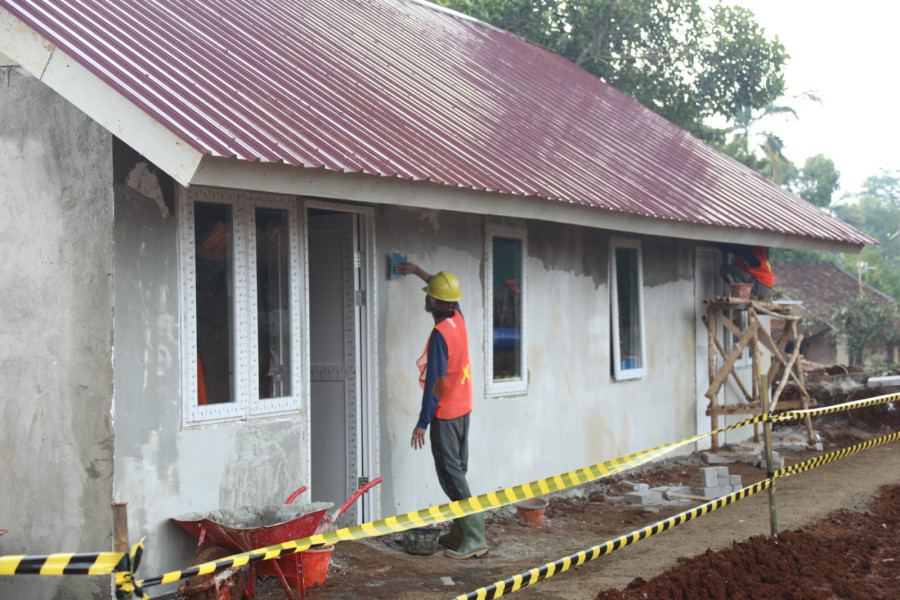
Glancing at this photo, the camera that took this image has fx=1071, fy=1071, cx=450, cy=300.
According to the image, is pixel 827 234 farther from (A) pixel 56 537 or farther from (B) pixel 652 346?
(A) pixel 56 537

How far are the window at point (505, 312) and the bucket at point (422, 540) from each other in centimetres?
186

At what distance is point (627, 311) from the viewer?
1211 cm

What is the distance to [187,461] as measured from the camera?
6.50m

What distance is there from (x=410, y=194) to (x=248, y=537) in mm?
2511

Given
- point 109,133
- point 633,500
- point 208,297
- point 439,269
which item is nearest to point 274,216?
point 208,297

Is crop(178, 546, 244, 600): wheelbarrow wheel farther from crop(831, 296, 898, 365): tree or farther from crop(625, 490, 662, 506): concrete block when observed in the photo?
crop(831, 296, 898, 365): tree

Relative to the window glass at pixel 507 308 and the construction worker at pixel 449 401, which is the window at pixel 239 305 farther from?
the window glass at pixel 507 308

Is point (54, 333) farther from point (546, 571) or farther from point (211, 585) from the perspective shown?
point (546, 571)

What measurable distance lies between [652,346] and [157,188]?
7438 millimetres

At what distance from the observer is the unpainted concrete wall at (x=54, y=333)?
6.13m

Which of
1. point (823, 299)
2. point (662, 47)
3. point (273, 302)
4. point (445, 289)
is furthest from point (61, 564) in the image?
point (823, 299)

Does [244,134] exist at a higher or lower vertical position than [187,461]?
higher

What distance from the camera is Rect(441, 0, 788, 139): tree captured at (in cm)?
2375

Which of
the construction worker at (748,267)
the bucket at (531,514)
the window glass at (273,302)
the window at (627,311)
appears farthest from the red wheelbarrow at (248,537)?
the construction worker at (748,267)
